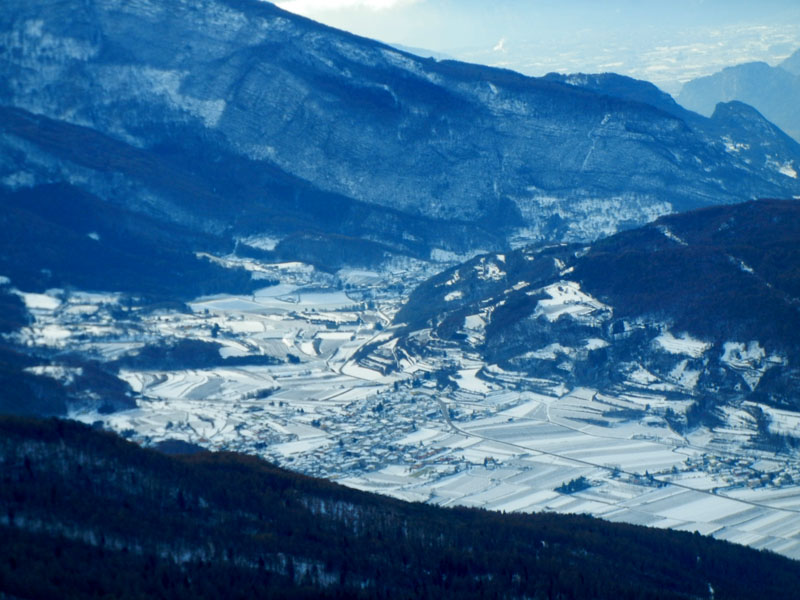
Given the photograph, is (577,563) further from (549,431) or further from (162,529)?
(549,431)

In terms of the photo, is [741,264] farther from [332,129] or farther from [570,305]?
[332,129]

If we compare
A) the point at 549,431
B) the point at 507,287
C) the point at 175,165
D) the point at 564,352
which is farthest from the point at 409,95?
the point at 549,431

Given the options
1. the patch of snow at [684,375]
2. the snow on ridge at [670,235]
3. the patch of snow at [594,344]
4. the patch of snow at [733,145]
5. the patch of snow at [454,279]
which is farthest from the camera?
the patch of snow at [733,145]

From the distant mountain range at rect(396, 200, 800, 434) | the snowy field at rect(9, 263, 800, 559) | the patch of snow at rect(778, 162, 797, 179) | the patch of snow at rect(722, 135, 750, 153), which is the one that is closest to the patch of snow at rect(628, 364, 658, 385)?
the distant mountain range at rect(396, 200, 800, 434)

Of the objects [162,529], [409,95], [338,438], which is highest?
[409,95]

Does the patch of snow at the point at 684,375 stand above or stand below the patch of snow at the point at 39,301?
above

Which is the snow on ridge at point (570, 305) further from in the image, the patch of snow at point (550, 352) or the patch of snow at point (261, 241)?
the patch of snow at point (261, 241)

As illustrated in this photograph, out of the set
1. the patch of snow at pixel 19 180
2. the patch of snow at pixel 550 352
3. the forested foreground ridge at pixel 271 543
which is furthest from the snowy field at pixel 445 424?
the patch of snow at pixel 19 180

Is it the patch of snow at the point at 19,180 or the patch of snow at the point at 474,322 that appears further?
the patch of snow at the point at 19,180
